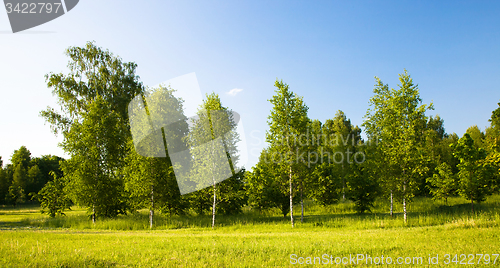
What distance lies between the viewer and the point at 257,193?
2781 centimetres

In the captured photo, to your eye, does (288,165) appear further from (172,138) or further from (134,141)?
(134,141)

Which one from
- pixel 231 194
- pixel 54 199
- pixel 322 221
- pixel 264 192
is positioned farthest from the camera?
pixel 54 199

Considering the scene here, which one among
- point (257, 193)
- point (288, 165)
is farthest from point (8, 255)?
point (257, 193)

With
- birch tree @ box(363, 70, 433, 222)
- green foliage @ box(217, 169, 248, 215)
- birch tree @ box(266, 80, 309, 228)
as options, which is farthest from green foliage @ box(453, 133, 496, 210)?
green foliage @ box(217, 169, 248, 215)

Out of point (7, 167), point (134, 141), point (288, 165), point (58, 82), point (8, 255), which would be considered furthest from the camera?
point (7, 167)

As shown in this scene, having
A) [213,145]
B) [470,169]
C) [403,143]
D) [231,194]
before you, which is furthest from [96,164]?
[470,169]

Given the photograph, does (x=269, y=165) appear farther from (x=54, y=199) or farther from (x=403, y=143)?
(x=54, y=199)

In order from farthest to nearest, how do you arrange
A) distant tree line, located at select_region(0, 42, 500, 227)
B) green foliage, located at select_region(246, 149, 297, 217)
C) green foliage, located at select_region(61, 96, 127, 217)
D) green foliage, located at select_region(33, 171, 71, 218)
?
1. green foliage, located at select_region(33, 171, 71, 218)
2. green foliage, located at select_region(246, 149, 297, 217)
3. green foliage, located at select_region(61, 96, 127, 217)
4. distant tree line, located at select_region(0, 42, 500, 227)

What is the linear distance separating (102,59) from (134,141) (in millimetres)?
18823

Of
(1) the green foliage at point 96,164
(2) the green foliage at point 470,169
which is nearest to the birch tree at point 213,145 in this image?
(1) the green foliage at point 96,164

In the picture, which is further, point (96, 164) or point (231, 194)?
point (96, 164)

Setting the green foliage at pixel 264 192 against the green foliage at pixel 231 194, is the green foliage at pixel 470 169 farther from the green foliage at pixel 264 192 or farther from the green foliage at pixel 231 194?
the green foliage at pixel 231 194

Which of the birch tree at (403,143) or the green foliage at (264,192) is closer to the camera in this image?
the birch tree at (403,143)

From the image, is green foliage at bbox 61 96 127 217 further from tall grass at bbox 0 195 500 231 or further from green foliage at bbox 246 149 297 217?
green foliage at bbox 246 149 297 217
